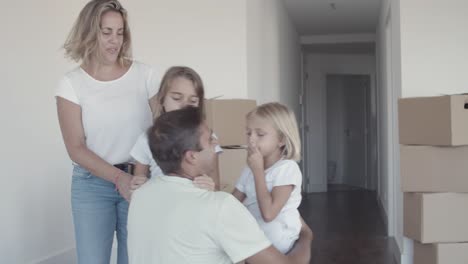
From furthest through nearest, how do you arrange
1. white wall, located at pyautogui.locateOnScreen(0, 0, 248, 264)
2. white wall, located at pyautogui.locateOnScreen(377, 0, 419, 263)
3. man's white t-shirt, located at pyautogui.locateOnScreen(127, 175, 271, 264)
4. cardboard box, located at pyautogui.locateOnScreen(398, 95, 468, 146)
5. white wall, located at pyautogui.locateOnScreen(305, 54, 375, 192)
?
white wall, located at pyautogui.locateOnScreen(305, 54, 375, 192) < white wall, located at pyautogui.locateOnScreen(377, 0, 419, 263) < white wall, located at pyautogui.locateOnScreen(0, 0, 248, 264) < cardboard box, located at pyautogui.locateOnScreen(398, 95, 468, 146) < man's white t-shirt, located at pyautogui.locateOnScreen(127, 175, 271, 264)

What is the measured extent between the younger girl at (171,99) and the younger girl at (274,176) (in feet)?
0.50

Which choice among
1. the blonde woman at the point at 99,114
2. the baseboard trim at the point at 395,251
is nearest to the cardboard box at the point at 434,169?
the baseboard trim at the point at 395,251

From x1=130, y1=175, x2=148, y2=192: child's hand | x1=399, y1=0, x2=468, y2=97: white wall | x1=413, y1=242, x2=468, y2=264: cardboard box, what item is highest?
x1=399, y1=0, x2=468, y2=97: white wall

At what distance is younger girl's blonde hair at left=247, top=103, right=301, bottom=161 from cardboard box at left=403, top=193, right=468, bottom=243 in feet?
5.46

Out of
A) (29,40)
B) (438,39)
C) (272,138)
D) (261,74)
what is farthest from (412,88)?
(29,40)

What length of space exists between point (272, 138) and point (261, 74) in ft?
10.6

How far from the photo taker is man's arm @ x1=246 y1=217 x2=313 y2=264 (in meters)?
1.37

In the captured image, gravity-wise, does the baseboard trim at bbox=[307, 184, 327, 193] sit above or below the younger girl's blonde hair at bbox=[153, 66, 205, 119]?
below

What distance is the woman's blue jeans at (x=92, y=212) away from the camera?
2.03 m

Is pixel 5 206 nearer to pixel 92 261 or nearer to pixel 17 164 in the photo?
pixel 17 164

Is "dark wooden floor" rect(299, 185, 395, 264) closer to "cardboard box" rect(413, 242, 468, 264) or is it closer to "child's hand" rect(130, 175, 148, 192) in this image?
"cardboard box" rect(413, 242, 468, 264)

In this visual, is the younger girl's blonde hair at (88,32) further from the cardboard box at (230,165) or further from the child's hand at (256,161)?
the cardboard box at (230,165)

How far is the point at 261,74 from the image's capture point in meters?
5.19

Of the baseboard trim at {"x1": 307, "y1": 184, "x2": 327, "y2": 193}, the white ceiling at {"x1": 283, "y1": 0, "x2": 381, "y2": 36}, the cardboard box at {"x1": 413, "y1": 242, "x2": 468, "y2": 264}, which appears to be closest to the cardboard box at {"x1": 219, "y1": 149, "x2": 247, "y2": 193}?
the cardboard box at {"x1": 413, "y1": 242, "x2": 468, "y2": 264}
